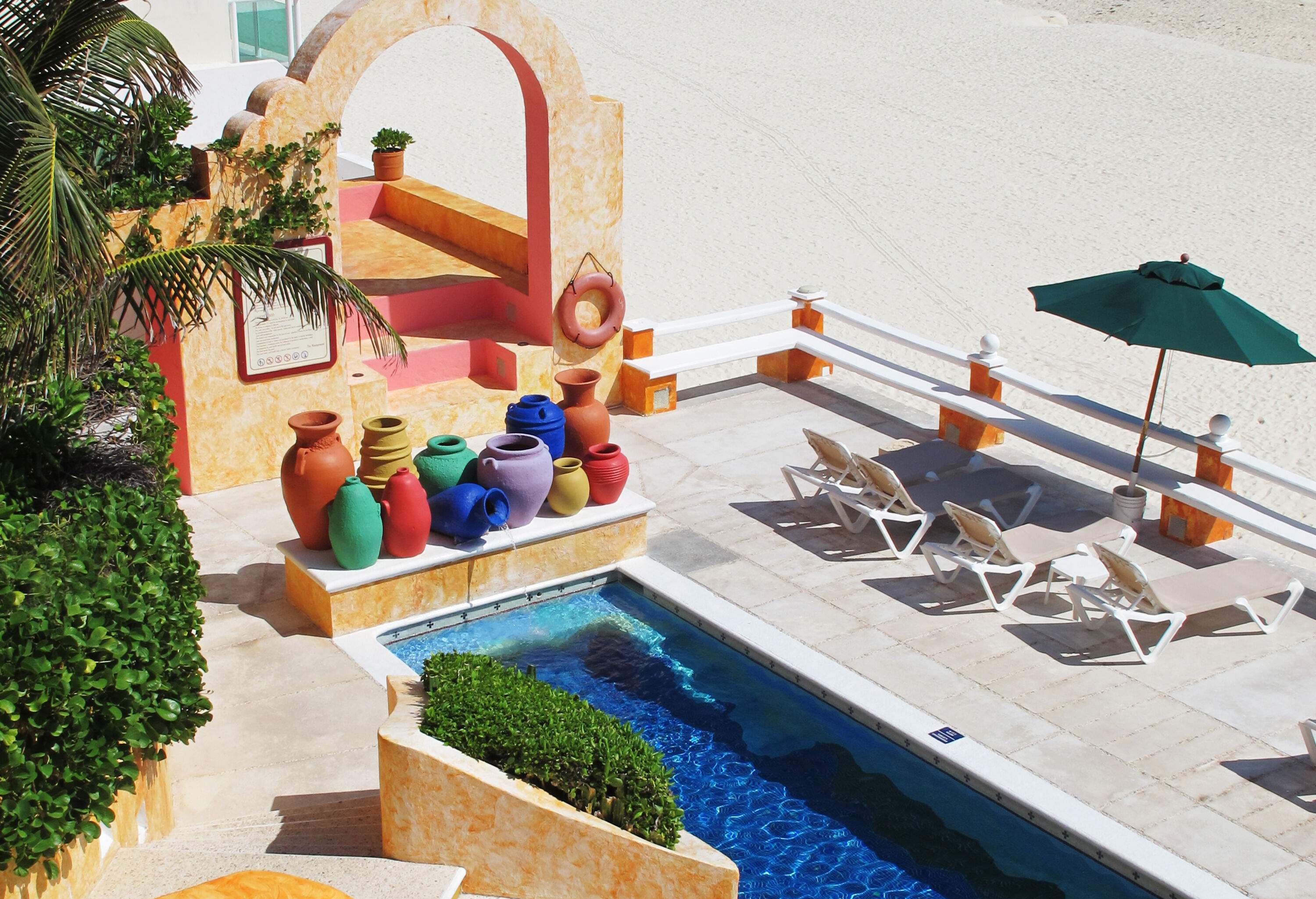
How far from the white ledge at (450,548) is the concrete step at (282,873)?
10.1ft

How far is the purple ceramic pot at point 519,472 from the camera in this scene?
10555 mm

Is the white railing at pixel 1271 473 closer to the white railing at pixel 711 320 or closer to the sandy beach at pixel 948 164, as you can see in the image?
the sandy beach at pixel 948 164

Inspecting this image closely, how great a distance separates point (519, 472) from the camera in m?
10.6

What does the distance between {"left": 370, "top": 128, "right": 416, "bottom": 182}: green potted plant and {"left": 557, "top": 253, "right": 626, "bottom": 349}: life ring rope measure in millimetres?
5101

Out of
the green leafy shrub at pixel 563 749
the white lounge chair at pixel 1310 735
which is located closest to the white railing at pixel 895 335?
the white lounge chair at pixel 1310 735

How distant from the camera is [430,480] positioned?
34.8 ft

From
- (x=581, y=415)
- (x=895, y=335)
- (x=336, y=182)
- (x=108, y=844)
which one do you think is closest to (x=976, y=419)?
(x=895, y=335)

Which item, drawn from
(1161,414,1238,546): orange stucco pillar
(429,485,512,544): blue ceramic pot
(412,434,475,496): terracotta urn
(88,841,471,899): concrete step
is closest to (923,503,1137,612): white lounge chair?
(1161,414,1238,546): orange stucco pillar

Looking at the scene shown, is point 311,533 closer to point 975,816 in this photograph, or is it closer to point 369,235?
point 975,816

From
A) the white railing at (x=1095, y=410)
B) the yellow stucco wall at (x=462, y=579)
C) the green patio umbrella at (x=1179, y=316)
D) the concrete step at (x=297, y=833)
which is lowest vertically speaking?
the concrete step at (x=297, y=833)

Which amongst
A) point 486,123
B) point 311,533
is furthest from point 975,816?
point 486,123

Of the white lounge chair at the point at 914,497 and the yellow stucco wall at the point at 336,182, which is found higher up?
the yellow stucco wall at the point at 336,182

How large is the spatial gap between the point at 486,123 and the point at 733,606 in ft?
70.6

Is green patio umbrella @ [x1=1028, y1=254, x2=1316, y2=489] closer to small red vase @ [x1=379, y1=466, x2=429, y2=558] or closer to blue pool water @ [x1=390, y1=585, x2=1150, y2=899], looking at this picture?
blue pool water @ [x1=390, y1=585, x2=1150, y2=899]
